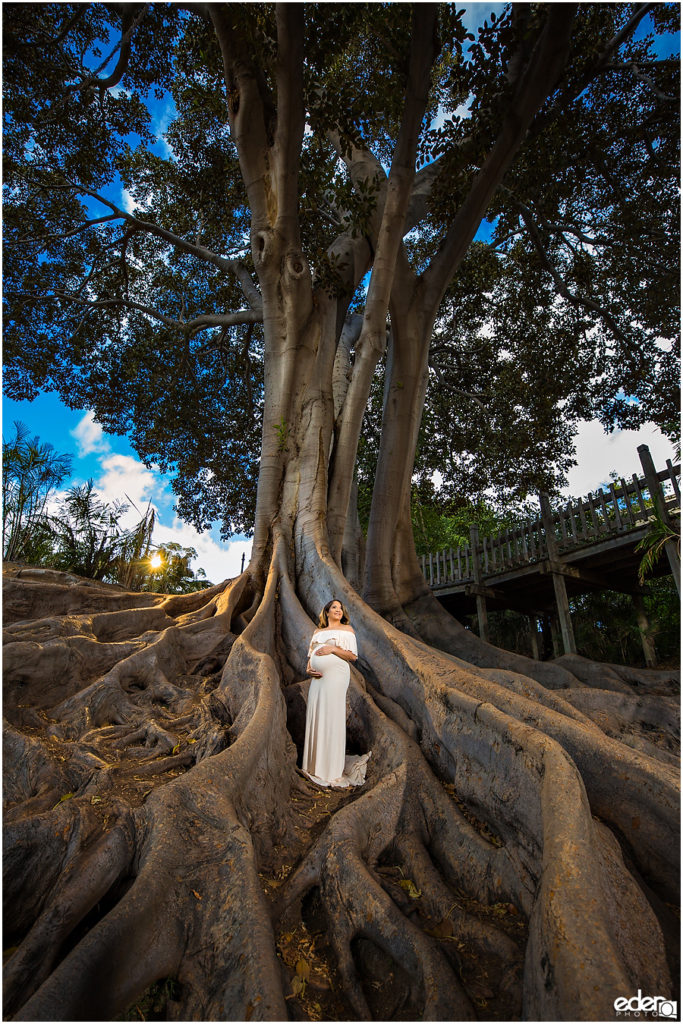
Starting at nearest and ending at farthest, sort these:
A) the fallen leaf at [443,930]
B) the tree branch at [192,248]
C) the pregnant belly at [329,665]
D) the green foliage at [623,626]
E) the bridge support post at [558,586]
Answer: the fallen leaf at [443,930] → the pregnant belly at [329,665] → the tree branch at [192,248] → the bridge support post at [558,586] → the green foliage at [623,626]

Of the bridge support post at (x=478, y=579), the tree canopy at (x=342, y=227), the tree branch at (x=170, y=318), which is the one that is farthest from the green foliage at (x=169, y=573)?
the bridge support post at (x=478, y=579)

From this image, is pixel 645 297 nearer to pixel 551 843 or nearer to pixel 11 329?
pixel 551 843

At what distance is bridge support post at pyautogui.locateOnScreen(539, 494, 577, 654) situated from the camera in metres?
11.5

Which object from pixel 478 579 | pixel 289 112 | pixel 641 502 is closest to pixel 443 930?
pixel 289 112

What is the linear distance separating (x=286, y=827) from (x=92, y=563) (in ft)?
21.9

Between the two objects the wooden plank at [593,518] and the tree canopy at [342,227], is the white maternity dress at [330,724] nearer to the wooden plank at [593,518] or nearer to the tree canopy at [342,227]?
the tree canopy at [342,227]

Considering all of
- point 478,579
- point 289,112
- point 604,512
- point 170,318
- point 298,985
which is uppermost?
point 170,318

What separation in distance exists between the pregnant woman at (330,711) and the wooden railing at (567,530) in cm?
842

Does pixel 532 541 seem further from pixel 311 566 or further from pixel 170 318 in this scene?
pixel 170 318

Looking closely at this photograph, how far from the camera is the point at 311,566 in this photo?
18.2 feet

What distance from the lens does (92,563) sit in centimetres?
824

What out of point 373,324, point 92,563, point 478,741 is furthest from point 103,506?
point 478,741

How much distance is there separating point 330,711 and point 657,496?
29.1ft

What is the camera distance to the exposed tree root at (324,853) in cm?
178
